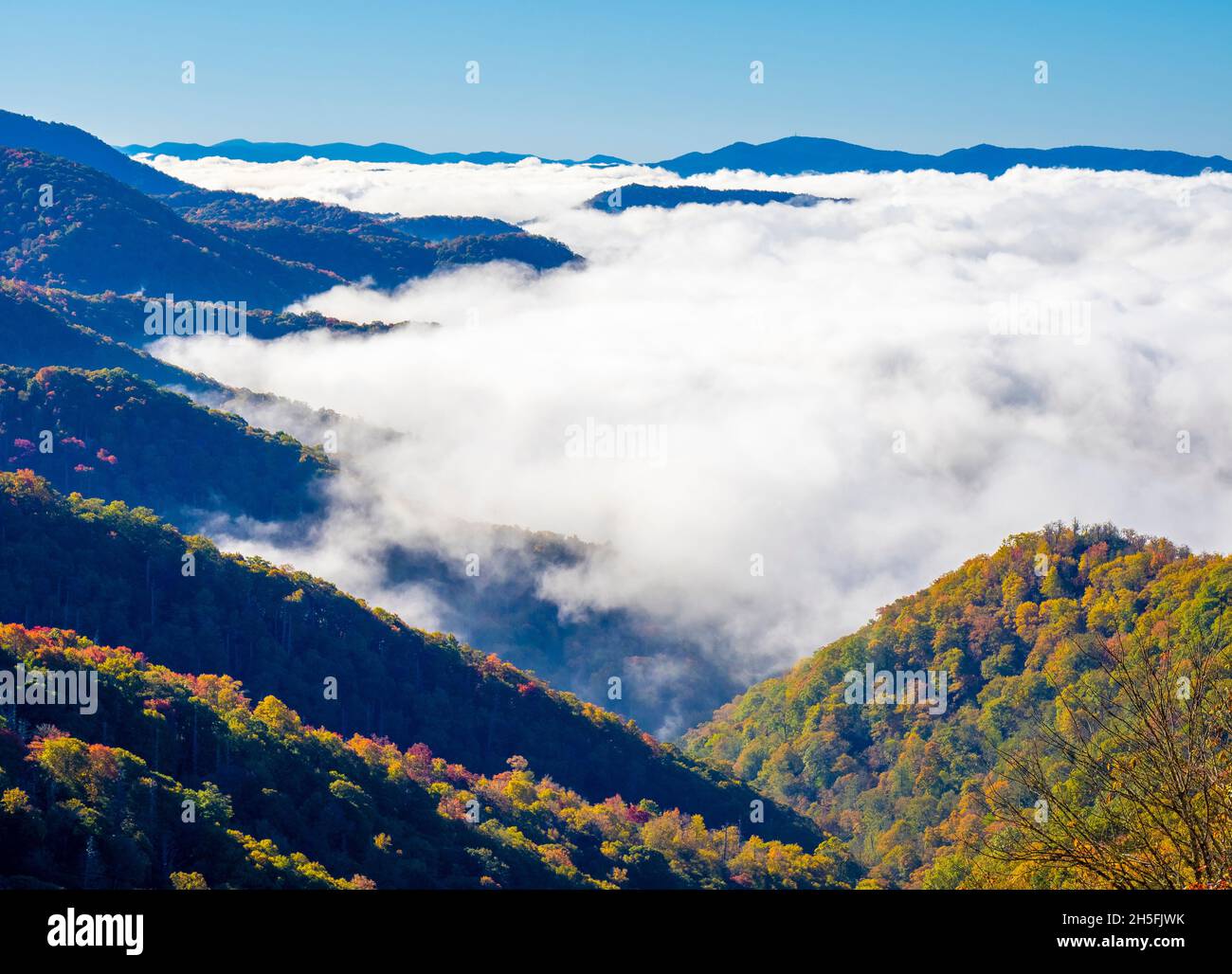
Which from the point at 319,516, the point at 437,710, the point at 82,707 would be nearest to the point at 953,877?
the point at 437,710

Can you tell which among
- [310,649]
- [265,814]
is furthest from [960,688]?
[265,814]

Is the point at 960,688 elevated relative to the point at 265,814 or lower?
lower
